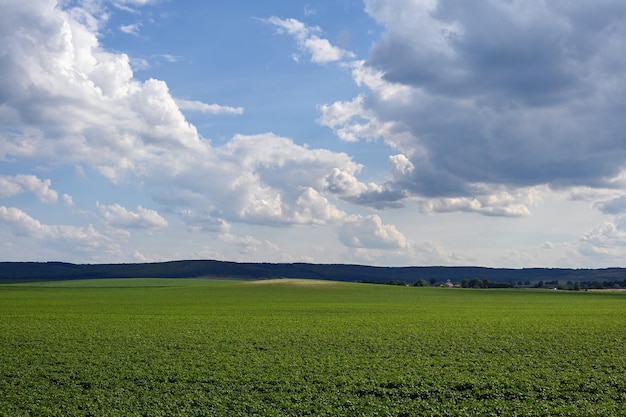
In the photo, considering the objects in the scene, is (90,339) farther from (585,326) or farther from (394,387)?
(585,326)


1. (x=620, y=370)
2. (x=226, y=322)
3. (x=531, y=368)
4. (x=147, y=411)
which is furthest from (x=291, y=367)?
(x=226, y=322)

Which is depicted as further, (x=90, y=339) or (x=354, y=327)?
(x=354, y=327)

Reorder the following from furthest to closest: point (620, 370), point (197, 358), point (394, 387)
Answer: point (197, 358)
point (620, 370)
point (394, 387)

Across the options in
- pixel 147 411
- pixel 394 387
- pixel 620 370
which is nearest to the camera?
Answer: pixel 147 411

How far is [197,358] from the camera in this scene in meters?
32.0

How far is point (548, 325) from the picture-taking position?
5053cm

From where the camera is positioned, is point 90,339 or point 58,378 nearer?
point 58,378

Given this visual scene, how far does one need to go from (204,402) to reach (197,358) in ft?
30.7

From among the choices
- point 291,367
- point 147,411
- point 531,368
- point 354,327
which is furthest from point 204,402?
point 354,327

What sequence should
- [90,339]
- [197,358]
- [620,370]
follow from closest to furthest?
1. [620,370]
2. [197,358]
3. [90,339]

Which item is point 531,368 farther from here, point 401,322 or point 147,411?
point 401,322

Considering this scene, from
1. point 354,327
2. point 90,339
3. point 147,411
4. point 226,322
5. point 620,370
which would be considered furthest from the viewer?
point 226,322

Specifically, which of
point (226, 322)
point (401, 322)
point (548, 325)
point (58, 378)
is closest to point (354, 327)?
point (401, 322)

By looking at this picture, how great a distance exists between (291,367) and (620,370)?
16.5 m
